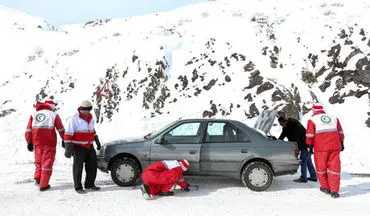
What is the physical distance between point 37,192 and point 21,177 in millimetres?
1633

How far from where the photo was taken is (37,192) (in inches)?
250

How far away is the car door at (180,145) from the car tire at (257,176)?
1.02 meters

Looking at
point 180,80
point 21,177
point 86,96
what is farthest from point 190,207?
point 86,96

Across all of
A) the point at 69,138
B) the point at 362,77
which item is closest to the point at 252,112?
the point at 362,77

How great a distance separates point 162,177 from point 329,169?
127 inches

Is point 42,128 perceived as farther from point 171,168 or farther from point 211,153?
point 211,153

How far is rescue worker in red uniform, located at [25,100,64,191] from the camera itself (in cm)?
647

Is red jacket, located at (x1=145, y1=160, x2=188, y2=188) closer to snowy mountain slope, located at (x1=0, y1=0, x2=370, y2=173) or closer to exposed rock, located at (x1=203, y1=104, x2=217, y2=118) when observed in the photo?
snowy mountain slope, located at (x1=0, y1=0, x2=370, y2=173)

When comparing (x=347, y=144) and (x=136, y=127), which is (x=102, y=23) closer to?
(x=136, y=127)

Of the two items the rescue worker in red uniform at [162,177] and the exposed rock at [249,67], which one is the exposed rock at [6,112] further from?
the rescue worker in red uniform at [162,177]

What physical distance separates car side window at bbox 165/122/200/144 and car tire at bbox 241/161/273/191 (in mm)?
1271

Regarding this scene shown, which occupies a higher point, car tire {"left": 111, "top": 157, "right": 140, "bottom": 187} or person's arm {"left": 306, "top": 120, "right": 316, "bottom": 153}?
person's arm {"left": 306, "top": 120, "right": 316, "bottom": 153}

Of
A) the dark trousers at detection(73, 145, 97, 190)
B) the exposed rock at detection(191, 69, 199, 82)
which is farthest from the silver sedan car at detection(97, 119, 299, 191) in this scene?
the exposed rock at detection(191, 69, 199, 82)

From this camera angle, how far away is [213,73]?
16.6m
